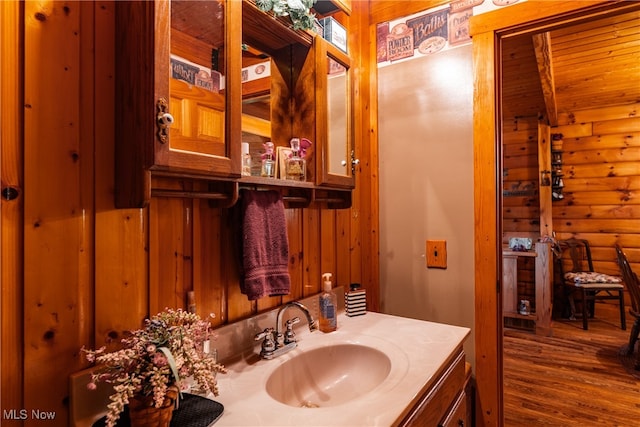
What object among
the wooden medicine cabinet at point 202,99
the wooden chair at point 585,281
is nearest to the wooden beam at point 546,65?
the wooden medicine cabinet at point 202,99

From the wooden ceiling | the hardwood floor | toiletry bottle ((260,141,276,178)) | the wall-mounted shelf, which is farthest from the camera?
the wooden ceiling

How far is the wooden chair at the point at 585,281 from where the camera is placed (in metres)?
3.76

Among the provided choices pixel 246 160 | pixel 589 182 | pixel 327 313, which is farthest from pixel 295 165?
pixel 589 182

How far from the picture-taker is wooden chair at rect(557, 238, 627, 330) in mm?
3756

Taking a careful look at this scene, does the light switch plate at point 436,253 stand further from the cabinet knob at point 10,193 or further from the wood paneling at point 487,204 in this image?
the cabinet knob at point 10,193

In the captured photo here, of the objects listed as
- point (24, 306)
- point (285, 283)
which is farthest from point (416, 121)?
point (24, 306)

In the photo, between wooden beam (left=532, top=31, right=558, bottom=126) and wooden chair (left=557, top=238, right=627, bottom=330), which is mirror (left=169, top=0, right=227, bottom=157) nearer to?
wooden beam (left=532, top=31, right=558, bottom=126)

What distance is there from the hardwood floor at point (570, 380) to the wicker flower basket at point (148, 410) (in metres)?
2.23

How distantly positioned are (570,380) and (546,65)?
242 centimetres

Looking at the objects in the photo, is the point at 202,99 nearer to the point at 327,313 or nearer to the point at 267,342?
the point at 267,342

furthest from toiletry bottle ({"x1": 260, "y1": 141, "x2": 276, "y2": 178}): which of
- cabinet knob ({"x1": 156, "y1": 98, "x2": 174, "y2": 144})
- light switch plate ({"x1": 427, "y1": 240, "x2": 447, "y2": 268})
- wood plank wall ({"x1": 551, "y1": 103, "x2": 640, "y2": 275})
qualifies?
wood plank wall ({"x1": 551, "y1": 103, "x2": 640, "y2": 275})

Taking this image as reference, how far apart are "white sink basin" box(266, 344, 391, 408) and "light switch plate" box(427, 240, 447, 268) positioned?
64cm

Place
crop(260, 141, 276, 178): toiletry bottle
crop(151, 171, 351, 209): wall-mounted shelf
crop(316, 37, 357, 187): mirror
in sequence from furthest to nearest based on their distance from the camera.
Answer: crop(316, 37, 357, 187): mirror → crop(260, 141, 276, 178): toiletry bottle → crop(151, 171, 351, 209): wall-mounted shelf

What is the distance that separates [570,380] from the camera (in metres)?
2.66
